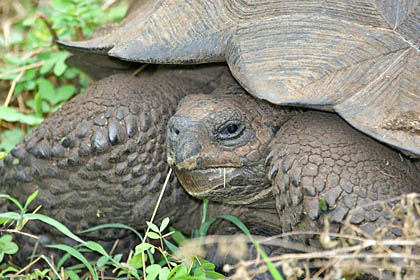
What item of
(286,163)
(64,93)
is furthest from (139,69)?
(286,163)

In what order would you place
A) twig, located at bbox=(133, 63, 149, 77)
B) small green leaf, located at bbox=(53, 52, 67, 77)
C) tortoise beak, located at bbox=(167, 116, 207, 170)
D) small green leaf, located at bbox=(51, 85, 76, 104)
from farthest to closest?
1. small green leaf, located at bbox=(51, 85, 76, 104)
2. small green leaf, located at bbox=(53, 52, 67, 77)
3. twig, located at bbox=(133, 63, 149, 77)
4. tortoise beak, located at bbox=(167, 116, 207, 170)

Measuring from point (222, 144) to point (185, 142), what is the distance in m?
0.16

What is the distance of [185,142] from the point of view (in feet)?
7.21

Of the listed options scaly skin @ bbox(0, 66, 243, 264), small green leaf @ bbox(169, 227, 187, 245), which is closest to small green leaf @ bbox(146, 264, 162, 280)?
scaly skin @ bbox(0, 66, 243, 264)

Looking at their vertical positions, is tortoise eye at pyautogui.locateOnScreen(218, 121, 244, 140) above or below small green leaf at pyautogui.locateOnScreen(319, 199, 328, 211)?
above

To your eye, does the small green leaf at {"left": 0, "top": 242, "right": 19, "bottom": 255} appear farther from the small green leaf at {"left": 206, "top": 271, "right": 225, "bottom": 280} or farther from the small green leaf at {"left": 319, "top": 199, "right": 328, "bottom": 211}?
the small green leaf at {"left": 319, "top": 199, "right": 328, "bottom": 211}

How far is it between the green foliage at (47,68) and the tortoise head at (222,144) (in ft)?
4.35

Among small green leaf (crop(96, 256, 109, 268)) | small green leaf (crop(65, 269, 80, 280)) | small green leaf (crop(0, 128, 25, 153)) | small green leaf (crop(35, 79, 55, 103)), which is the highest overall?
small green leaf (crop(35, 79, 55, 103))

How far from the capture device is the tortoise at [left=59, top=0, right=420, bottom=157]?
1.97 m

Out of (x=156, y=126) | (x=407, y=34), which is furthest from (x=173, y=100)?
(x=407, y=34)

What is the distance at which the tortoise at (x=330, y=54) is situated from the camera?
77.7 inches

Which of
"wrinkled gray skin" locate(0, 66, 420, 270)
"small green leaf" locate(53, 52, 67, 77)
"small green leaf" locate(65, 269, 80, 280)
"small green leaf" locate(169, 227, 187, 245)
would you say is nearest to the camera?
"wrinkled gray skin" locate(0, 66, 420, 270)

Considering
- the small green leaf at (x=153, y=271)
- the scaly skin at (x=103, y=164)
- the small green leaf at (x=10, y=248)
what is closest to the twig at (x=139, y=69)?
the scaly skin at (x=103, y=164)

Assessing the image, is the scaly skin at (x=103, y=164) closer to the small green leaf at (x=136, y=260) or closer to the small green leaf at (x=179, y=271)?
the small green leaf at (x=136, y=260)
